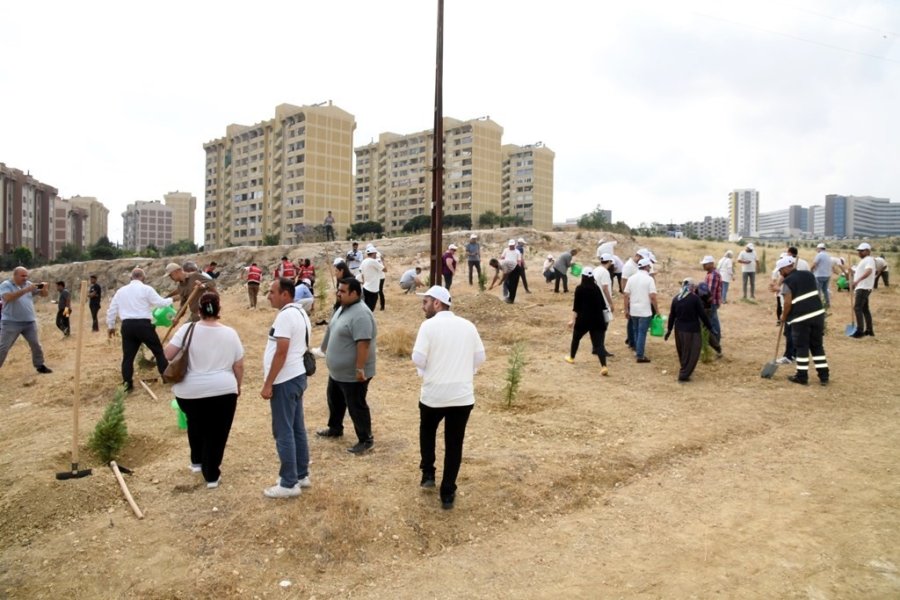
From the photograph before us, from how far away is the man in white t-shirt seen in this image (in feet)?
14.5

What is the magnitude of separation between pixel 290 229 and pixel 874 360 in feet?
221

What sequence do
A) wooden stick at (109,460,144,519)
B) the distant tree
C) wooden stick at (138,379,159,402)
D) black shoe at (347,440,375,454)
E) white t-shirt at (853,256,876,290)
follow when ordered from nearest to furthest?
1. wooden stick at (109,460,144,519)
2. black shoe at (347,440,375,454)
3. wooden stick at (138,379,159,402)
4. white t-shirt at (853,256,876,290)
5. the distant tree

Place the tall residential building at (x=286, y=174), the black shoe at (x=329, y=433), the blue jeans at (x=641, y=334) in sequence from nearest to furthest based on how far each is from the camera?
the black shoe at (x=329, y=433) → the blue jeans at (x=641, y=334) → the tall residential building at (x=286, y=174)

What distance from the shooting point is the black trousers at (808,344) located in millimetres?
8180

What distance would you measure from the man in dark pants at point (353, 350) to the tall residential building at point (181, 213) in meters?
134

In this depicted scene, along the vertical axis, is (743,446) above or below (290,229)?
below

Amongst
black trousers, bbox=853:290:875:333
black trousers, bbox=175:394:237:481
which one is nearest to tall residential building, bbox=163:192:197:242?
black trousers, bbox=853:290:875:333

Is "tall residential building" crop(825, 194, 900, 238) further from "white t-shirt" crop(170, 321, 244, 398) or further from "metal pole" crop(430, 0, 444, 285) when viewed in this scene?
"white t-shirt" crop(170, 321, 244, 398)

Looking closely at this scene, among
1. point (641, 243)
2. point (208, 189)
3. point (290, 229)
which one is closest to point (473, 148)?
point (290, 229)

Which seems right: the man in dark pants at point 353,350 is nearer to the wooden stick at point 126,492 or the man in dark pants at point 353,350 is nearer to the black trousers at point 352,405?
the black trousers at point 352,405

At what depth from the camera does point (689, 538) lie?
4137 millimetres

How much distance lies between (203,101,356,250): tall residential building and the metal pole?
5601 cm

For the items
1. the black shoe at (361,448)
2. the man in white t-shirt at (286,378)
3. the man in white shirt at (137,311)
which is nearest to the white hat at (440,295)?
the man in white t-shirt at (286,378)

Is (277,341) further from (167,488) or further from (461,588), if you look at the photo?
(461,588)
